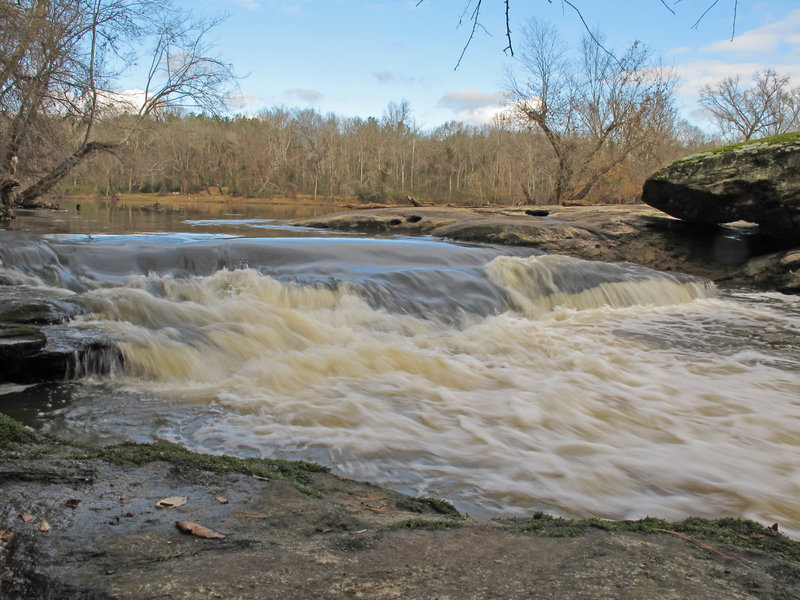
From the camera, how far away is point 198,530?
1.59 metres

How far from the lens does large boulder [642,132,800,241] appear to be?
942cm

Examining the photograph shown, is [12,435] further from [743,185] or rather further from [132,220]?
[132,220]

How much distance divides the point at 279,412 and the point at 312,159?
6286 cm

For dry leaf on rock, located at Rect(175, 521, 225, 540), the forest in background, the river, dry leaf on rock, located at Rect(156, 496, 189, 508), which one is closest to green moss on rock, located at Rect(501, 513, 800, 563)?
the river

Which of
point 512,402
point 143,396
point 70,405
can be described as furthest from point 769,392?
point 70,405

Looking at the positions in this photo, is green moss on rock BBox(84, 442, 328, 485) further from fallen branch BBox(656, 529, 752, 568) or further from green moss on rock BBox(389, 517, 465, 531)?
fallen branch BBox(656, 529, 752, 568)

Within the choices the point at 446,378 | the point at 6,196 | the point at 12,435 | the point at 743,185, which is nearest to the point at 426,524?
the point at 12,435

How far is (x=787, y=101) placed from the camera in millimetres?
41094

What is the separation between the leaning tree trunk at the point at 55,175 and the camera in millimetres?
13688

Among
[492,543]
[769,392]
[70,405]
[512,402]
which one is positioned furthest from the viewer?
[769,392]

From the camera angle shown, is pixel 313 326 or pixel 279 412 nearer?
pixel 279 412

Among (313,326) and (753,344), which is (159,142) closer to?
(313,326)

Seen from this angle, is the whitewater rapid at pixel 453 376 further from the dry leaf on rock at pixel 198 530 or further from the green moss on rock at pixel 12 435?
the dry leaf on rock at pixel 198 530

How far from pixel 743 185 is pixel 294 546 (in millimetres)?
10995
